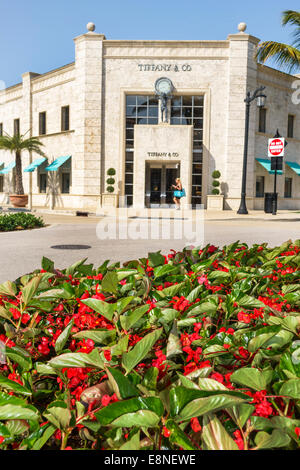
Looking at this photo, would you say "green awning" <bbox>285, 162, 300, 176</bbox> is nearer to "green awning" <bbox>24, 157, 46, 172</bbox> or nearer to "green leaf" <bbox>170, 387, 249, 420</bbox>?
"green awning" <bbox>24, 157, 46, 172</bbox>

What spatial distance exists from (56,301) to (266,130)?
33031 mm

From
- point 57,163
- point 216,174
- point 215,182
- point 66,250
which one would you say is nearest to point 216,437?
point 66,250

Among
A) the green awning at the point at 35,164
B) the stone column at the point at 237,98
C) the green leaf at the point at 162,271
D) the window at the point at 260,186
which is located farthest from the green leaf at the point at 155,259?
the green awning at the point at 35,164

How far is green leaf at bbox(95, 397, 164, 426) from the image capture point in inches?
45.3

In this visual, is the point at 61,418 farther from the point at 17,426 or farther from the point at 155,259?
the point at 155,259

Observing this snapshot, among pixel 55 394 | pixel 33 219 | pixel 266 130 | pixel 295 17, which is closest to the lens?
pixel 55 394

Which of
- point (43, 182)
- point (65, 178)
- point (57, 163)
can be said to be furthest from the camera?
point (43, 182)

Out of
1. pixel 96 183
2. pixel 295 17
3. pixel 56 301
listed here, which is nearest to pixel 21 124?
pixel 96 183

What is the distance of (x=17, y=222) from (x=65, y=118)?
2170 centimetres

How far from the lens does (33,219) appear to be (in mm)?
14523

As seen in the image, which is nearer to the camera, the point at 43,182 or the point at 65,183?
the point at 65,183

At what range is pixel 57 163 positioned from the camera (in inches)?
1271
